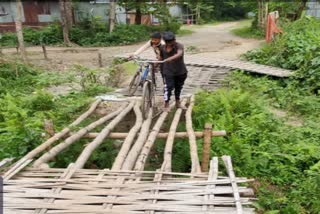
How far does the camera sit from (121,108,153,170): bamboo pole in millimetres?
4027

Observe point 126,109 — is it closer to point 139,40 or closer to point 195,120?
point 195,120

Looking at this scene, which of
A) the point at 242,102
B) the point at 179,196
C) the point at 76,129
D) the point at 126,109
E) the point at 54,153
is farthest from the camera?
the point at 242,102

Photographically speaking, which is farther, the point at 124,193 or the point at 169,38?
the point at 169,38

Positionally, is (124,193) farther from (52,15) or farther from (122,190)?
(52,15)

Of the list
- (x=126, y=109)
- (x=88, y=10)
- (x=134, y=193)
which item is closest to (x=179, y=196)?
(x=134, y=193)

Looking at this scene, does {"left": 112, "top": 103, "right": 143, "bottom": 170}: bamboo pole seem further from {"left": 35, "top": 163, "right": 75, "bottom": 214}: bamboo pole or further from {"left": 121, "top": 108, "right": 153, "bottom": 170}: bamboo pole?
{"left": 35, "top": 163, "right": 75, "bottom": 214}: bamboo pole

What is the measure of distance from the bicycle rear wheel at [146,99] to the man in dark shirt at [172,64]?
0.30 m

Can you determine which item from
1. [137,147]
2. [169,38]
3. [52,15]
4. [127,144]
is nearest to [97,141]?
[127,144]

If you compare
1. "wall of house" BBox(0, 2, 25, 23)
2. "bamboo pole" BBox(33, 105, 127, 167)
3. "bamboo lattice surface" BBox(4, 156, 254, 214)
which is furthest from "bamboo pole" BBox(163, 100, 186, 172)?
"wall of house" BBox(0, 2, 25, 23)

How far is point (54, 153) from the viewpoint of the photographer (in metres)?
4.29

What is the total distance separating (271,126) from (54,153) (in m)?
4.02

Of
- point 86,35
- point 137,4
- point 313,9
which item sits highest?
point 137,4

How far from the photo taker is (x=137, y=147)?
4.48m

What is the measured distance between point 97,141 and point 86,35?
1689cm
